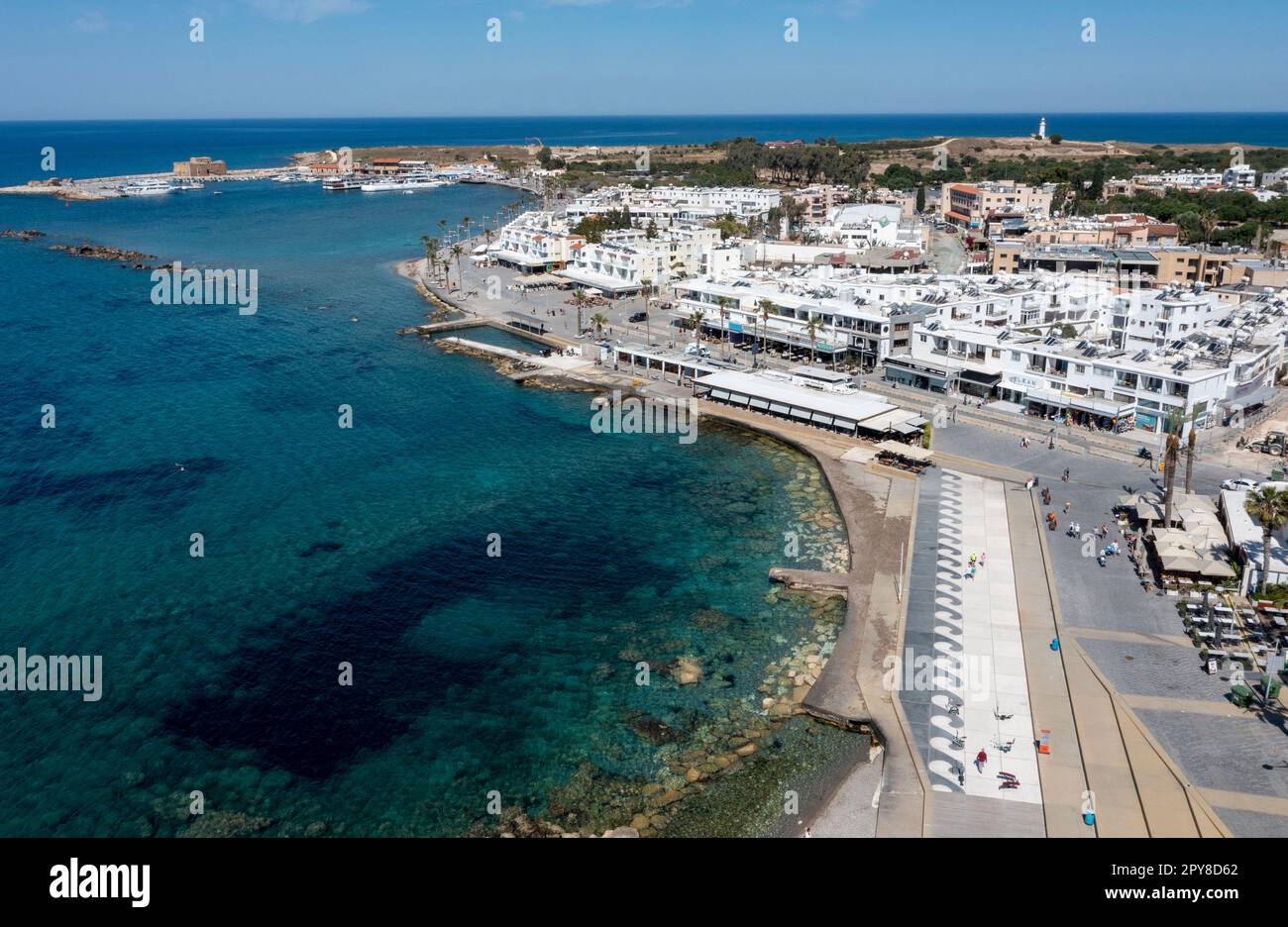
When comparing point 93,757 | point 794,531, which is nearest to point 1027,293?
point 794,531

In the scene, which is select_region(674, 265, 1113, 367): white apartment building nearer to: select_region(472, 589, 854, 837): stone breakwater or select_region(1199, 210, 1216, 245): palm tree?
select_region(1199, 210, 1216, 245): palm tree

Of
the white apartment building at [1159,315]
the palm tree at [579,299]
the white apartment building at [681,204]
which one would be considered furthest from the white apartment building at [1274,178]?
the palm tree at [579,299]

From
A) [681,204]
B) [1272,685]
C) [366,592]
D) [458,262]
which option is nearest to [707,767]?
[366,592]

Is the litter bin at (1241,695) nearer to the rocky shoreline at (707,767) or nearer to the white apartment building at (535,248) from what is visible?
the rocky shoreline at (707,767)

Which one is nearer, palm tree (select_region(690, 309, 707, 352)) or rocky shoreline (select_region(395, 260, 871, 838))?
rocky shoreline (select_region(395, 260, 871, 838))

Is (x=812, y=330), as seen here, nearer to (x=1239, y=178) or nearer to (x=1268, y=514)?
(x=1268, y=514)

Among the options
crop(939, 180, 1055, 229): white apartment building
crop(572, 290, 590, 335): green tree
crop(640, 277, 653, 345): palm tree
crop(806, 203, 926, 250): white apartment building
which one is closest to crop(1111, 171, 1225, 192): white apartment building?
crop(939, 180, 1055, 229): white apartment building

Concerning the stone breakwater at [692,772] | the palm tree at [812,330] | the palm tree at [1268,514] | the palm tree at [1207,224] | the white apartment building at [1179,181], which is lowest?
the stone breakwater at [692,772]
